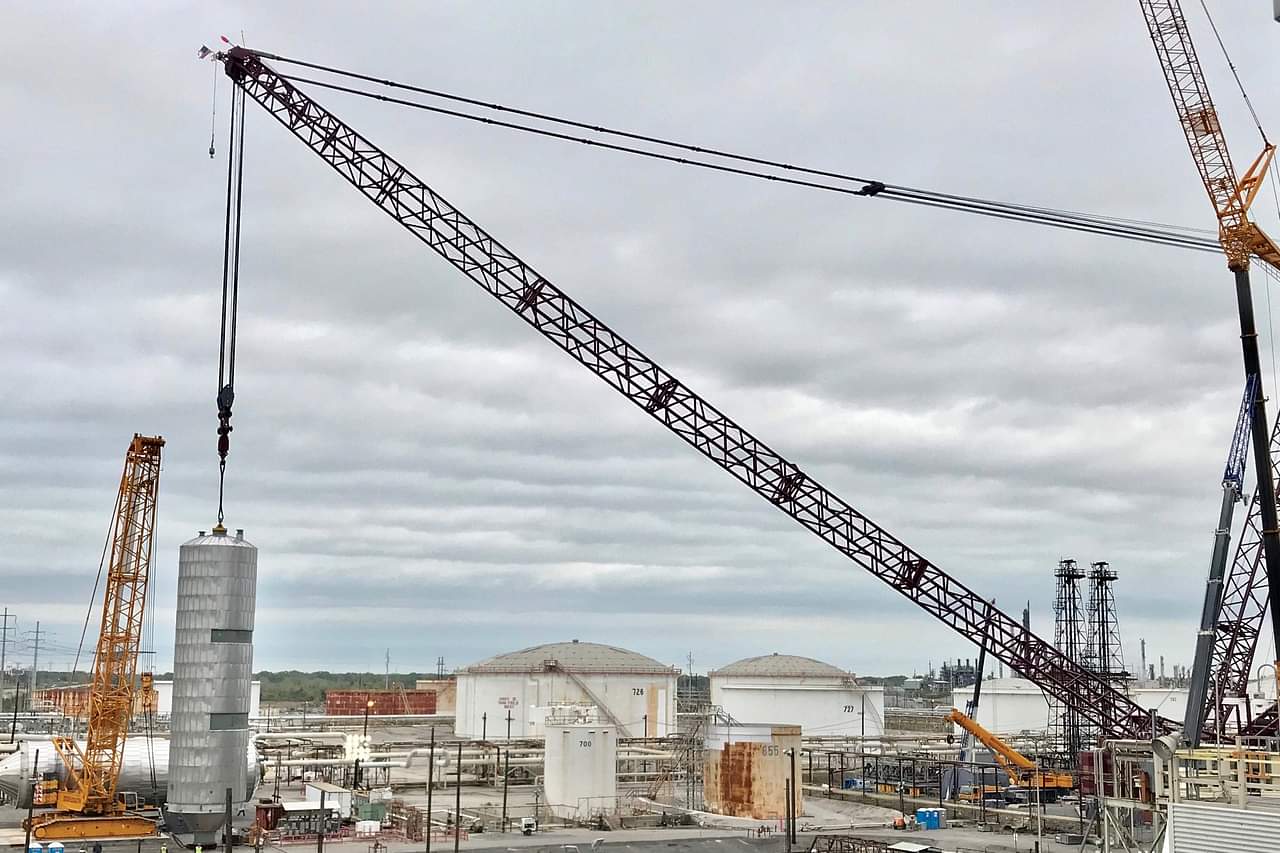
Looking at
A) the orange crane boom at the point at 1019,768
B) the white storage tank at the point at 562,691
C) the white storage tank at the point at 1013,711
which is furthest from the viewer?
the white storage tank at the point at 1013,711

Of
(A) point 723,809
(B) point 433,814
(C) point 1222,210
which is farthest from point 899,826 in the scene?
(C) point 1222,210

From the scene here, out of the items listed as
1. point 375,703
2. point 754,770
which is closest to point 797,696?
point 754,770

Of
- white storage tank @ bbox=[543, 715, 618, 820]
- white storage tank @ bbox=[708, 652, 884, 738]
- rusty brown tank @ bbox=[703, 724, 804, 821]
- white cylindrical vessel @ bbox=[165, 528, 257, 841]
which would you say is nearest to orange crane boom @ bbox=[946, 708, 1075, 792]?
rusty brown tank @ bbox=[703, 724, 804, 821]

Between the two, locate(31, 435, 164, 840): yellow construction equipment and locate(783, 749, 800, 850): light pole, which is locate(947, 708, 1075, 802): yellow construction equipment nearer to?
locate(783, 749, 800, 850): light pole

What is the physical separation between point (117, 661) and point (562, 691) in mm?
50884

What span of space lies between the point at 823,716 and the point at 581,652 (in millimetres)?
20406

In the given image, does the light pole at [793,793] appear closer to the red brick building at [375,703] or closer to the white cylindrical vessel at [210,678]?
the white cylindrical vessel at [210,678]

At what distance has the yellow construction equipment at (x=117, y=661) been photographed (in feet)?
176

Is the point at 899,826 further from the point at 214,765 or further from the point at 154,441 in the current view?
the point at 154,441

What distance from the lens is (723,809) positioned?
64.9 m

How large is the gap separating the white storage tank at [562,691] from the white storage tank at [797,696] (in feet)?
17.3

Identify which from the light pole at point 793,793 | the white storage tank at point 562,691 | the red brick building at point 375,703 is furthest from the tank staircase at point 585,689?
the light pole at point 793,793

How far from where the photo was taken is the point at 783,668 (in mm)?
109250

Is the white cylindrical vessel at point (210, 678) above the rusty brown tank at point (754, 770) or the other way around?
above
